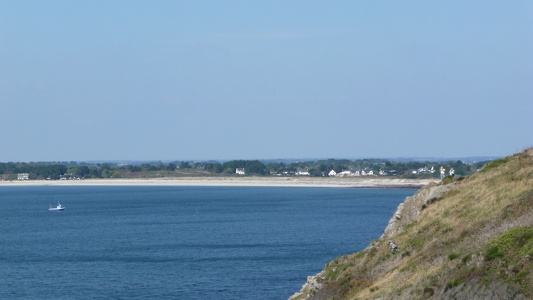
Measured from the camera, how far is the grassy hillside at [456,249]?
21.6 meters

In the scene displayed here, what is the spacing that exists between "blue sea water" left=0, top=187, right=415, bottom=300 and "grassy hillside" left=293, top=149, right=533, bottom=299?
618 inches

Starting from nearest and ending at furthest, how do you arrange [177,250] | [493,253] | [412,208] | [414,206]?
[493,253] < [414,206] < [412,208] < [177,250]

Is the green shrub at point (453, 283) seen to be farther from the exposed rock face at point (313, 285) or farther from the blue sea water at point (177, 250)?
the blue sea water at point (177, 250)

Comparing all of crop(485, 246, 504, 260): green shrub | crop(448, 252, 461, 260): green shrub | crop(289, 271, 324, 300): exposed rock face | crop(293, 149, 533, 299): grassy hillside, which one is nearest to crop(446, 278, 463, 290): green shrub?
crop(293, 149, 533, 299): grassy hillside

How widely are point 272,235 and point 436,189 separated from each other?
163 feet

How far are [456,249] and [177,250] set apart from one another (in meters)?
49.4

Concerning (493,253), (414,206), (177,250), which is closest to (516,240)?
(493,253)

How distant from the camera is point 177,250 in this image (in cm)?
7294

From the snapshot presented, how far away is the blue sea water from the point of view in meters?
52.5

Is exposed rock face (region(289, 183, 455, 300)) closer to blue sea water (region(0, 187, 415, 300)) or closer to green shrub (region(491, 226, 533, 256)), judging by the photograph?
green shrub (region(491, 226, 533, 256))

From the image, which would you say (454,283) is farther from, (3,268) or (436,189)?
(3,268)

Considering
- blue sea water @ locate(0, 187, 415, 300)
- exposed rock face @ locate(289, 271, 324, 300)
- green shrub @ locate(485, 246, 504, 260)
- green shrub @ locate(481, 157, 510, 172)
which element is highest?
green shrub @ locate(481, 157, 510, 172)

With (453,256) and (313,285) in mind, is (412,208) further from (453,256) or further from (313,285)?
(453,256)

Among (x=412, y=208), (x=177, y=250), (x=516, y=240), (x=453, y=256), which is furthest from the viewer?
(x=177, y=250)
